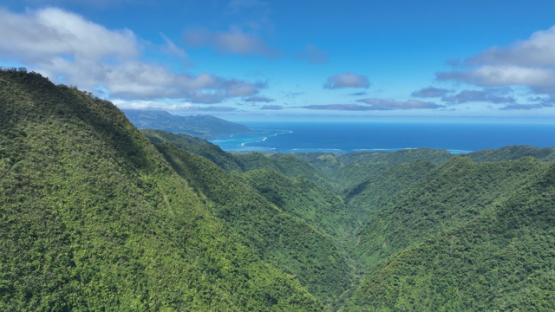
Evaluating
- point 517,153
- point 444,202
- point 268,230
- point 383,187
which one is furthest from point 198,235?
point 517,153

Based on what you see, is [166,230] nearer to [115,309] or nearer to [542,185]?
[115,309]

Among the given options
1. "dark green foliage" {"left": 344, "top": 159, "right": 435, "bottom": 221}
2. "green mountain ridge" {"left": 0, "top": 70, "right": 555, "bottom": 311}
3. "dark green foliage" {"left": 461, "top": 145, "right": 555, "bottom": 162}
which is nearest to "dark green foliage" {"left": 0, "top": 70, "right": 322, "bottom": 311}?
"green mountain ridge" {"left": 0, "top": 70, "right": 555, "bottom": 311}

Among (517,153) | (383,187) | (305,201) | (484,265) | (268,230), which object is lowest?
(305,201)

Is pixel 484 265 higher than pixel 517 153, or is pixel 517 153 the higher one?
pixel 517 153

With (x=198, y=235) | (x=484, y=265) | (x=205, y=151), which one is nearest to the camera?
(x=198, y=235)

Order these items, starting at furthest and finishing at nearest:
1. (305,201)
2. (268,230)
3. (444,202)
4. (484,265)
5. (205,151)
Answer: (205,151) < (305,201) < (444,202) < (268,230) < (484,265)

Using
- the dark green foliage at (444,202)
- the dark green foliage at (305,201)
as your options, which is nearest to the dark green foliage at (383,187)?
the dark green foliage at (305,201)

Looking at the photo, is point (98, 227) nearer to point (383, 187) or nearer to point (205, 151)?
point (205, 151)
